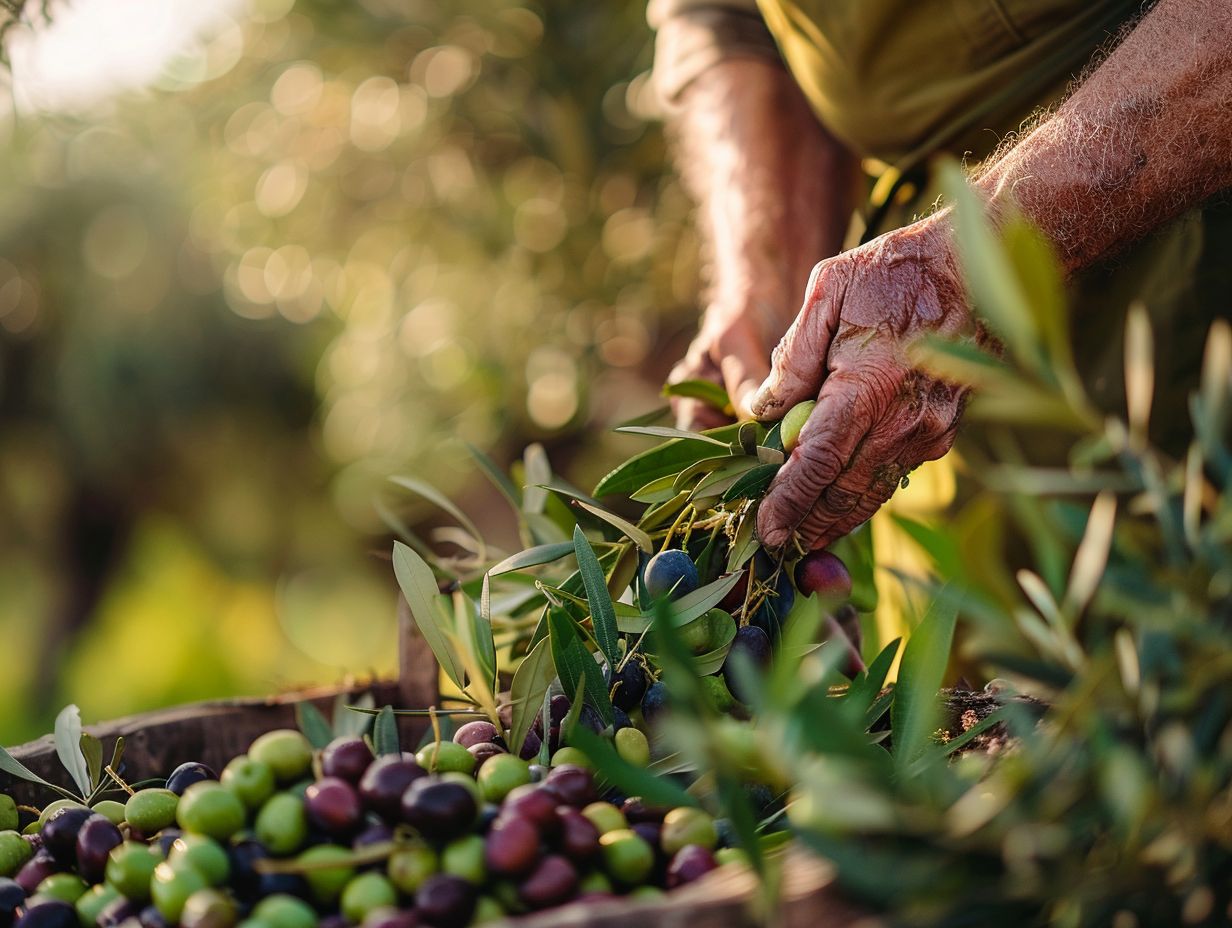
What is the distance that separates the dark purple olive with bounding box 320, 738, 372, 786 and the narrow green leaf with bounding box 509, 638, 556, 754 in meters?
0.19

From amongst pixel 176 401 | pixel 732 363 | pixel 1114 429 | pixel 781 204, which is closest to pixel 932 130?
pixel 781 204

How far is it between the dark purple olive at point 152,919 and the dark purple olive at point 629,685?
0.36m

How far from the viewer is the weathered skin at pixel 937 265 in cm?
90

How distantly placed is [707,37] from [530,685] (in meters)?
1.22

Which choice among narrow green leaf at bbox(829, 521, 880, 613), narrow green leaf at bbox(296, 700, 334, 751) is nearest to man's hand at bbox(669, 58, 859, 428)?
narrow green leaf at bbox(829, 521, 880, 613)

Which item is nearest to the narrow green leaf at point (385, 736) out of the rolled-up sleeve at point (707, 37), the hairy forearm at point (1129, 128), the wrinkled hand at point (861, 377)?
the wrinkled hand at point (861, 377)

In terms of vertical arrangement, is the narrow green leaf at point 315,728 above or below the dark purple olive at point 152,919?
below

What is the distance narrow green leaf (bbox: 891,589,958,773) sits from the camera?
0.66 meters

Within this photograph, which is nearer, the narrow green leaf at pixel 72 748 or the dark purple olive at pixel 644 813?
the dark purple olive at pixel 644 813

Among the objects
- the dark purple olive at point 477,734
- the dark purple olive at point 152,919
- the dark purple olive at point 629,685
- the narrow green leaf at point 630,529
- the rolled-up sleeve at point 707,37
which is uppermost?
the rolled-up sleeve at point 707,37

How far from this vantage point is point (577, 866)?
578mm

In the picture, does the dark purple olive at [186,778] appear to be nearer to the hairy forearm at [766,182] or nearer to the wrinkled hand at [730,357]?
the wrinkled hand at [730,357]

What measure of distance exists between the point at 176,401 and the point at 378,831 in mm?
3973

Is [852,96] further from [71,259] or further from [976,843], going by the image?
[71,259]
